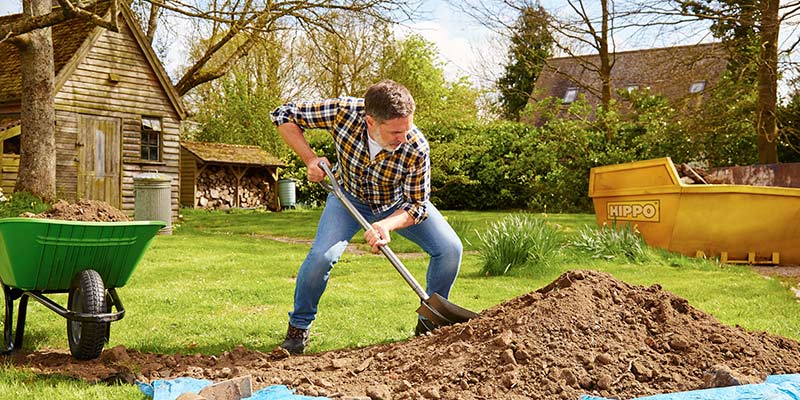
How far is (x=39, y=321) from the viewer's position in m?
4.25

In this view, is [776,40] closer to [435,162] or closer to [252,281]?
[435,162]

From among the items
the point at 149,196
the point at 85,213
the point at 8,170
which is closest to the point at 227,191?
the point at 8,170

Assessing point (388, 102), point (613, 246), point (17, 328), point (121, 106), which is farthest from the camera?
point (121, 106)

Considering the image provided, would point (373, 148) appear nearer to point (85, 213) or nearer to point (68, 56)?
point (85, 213)

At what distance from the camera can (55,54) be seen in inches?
526

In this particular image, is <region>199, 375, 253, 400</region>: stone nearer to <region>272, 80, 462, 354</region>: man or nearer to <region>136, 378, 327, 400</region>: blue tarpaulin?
<region>136, 378, 327, 400</region>: blue tarpaulin

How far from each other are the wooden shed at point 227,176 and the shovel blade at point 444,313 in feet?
55.2

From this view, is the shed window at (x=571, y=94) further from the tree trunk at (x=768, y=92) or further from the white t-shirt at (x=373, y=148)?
the white t-shirt at (x=373, y=148)

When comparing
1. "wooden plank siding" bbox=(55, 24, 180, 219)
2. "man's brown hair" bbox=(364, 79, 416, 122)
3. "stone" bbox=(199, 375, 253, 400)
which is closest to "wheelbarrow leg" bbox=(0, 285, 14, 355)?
"stone" bbox=(199, 375, 253, 400)

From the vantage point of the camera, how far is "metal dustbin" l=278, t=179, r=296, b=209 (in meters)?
19.6

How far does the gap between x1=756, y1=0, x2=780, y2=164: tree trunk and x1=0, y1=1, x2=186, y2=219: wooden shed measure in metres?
10.2

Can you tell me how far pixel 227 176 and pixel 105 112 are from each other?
759 cm

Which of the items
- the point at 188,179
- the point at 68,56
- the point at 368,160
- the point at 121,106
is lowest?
the point at 188,179

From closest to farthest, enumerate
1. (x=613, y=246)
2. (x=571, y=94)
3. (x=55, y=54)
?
(x=613, y=246)
(x=55, y=54)
(x=571, y=94)
